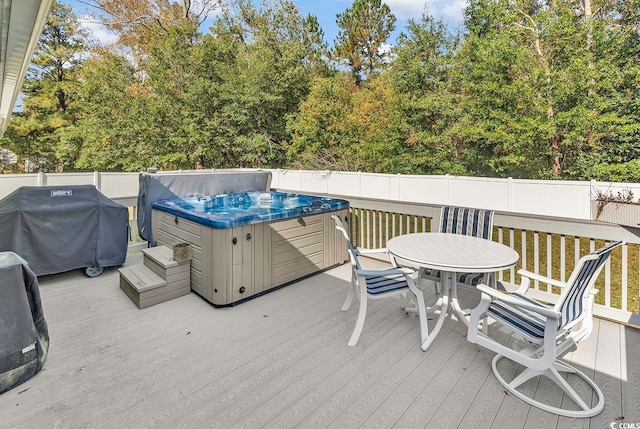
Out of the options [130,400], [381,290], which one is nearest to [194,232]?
[130,400]

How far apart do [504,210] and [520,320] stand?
6.50m

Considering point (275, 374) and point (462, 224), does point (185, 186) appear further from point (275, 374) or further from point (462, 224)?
point (462, 224)

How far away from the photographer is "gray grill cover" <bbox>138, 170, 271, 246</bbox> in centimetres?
479

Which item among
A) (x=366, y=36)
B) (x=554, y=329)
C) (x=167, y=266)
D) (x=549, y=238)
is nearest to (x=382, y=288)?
(x=554, y=329)

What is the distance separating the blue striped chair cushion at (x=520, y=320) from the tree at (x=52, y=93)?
57.3 ft

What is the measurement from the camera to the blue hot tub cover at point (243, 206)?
3105 millimetres

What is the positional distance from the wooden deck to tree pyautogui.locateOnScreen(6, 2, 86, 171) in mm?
15204

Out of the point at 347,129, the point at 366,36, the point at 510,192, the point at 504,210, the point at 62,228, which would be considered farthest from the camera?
the point at 366,36

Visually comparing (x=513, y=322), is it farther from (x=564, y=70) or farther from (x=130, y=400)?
(x=564, y=70)

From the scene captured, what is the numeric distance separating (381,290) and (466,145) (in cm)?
1034

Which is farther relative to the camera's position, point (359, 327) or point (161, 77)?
point (161, 77)

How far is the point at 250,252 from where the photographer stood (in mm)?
3174

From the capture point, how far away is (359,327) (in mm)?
2418

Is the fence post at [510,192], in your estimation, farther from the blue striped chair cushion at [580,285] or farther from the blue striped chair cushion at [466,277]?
the blue striped chair cushion at [580,285]
